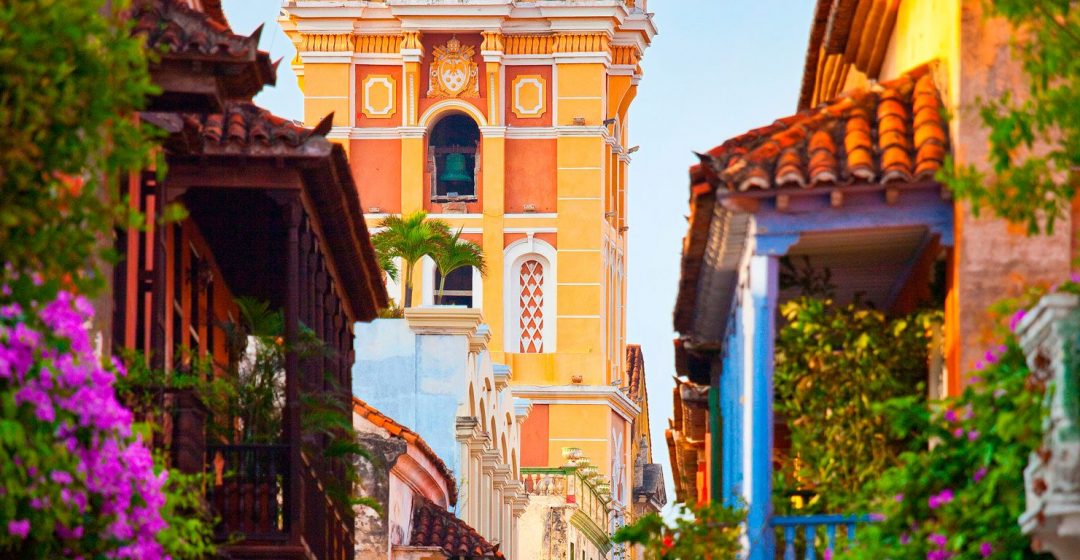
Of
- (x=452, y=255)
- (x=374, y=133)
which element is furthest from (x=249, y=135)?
(x=374, y=133)

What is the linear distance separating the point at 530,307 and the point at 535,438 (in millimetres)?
3240

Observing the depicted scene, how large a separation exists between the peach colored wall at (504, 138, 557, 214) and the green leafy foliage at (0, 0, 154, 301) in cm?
5569

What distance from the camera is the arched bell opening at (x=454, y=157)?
66.5 metres

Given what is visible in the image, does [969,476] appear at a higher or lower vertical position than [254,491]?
lower

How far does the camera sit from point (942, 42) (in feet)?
53.2

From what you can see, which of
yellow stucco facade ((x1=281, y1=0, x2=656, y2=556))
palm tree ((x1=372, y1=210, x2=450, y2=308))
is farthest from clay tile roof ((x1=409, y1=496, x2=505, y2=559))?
yellow stucco facade ((x1=281, y1=0, x2=656, y2=556))

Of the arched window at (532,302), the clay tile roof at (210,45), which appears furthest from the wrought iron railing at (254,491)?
the arched window at (532,302)

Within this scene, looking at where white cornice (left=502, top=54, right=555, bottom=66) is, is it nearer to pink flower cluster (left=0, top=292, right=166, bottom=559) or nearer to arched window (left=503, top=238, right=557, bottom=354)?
arched window (left=503, top=238, right=557, bottom=354)

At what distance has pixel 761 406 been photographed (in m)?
16.0

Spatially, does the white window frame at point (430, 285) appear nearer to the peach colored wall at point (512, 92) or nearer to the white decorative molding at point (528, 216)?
the white decorative molding at point (528, 216)

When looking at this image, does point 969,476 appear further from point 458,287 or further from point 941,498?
point 458,287

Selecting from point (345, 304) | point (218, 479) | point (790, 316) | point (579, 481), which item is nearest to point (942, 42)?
point (790, 316)

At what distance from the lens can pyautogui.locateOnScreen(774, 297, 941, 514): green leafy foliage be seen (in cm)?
1596

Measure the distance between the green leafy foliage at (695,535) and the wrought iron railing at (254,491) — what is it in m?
3.11
